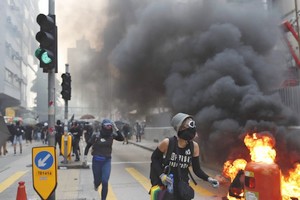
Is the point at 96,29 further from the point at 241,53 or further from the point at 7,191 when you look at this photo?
the point at 7,191

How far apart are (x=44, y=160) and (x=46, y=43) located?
2.02 metres

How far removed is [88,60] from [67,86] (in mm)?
3383

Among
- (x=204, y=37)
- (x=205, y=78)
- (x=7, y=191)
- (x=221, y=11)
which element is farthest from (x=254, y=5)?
(x=7, y=191)

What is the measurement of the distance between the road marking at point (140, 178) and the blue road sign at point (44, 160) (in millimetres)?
3031

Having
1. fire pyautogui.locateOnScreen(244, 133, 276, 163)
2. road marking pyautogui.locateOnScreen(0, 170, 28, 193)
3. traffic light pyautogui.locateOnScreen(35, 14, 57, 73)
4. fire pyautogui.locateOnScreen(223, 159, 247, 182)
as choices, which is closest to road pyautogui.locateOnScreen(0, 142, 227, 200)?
road marking pyautogui.locateOnScreen(0, 170, 28, 193)

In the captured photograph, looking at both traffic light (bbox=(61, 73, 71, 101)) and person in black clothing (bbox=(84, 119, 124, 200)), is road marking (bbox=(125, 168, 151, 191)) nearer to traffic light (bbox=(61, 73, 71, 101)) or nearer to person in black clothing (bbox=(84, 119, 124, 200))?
person in black clothing (bbox=(84, 119, 124, 200))

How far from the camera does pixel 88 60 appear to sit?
50.2ft

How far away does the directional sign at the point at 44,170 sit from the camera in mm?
5477

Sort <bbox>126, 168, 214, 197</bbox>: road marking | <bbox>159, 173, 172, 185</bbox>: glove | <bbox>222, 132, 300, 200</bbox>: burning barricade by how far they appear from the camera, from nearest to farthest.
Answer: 1. <bbox>159, 173, 172, 185</bbox>: glove
2. <bbox>222, 132, 300, 200</bbox>: burning barricade
3. <bbox>126, 168, 214, 197</bbox>: road marking

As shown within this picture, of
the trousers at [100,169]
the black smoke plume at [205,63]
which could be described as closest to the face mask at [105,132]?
the trousers at [100,169]

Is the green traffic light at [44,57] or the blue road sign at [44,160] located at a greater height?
the green traffic light at [44,57]

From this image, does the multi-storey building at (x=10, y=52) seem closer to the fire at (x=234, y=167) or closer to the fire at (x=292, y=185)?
the fire at (x=234, y=167)

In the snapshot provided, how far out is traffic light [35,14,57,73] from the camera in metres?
6.13

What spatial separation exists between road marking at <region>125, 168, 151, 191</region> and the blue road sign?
3031 millimetres
